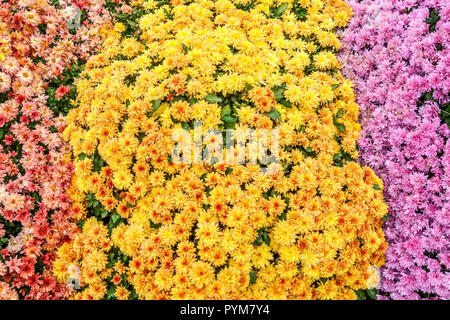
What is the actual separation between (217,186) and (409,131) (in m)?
2.21

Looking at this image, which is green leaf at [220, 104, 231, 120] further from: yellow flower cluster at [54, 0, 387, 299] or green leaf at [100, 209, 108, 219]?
green leaf at [100, 209, 108, 219]

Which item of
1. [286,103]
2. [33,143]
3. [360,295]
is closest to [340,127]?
[286,103]

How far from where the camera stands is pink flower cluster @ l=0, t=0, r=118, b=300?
3.12 metres

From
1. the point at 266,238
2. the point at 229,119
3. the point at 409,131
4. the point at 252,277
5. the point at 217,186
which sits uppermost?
the point at 229,119

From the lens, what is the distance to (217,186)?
292 cm

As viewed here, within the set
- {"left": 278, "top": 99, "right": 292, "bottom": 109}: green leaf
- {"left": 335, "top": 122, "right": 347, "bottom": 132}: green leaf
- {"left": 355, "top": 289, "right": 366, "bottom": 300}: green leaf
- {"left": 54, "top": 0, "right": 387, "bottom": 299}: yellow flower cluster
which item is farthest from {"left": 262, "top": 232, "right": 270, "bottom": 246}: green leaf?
{"left": 335, "top": 122, "right": 347, "bottom": 132}: green leaf

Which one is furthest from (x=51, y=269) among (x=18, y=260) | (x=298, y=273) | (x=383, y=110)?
(x=383, y=110)

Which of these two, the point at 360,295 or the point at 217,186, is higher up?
the point at 217,186

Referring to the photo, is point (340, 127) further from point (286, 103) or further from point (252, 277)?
point (252, 277)

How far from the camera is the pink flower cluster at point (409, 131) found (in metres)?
3.17

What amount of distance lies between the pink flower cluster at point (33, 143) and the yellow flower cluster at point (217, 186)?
0.19 m
